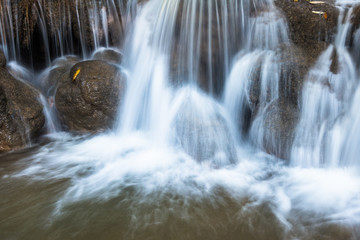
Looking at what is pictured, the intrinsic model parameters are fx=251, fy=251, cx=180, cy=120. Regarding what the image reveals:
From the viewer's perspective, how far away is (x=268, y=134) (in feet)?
16.2

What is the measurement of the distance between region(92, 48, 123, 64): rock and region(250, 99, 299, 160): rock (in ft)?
15.6

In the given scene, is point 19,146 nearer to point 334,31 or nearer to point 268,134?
point 268,134

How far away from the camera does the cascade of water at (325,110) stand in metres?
4.53

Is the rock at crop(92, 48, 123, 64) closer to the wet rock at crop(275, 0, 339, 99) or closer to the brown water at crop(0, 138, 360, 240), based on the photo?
the brown water at crop(0, 138, 360, 240)

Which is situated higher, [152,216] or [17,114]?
[17,114]

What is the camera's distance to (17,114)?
18.5ft

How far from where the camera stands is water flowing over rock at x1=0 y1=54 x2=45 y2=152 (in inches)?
217

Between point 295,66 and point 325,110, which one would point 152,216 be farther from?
point 295,66

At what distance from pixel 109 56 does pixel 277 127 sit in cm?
557

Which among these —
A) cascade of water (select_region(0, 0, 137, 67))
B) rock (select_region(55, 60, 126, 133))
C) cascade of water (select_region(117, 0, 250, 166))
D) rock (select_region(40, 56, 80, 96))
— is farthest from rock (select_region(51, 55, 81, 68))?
cascade of water (select_region(117, 0, 250, 166))

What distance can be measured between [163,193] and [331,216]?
2.41 m

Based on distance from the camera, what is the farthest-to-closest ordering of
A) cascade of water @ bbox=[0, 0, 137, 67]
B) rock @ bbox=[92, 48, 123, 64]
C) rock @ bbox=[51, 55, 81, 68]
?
rock @ bbox=[51, 55, 81, 68]
rock @ bbox=[92, 48, 123, 64]
cascade of water @ bbox=[0, 0, 137, 67]

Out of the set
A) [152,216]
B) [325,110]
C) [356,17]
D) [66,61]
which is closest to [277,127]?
[325,110]

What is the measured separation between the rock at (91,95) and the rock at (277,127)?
3478 mm
